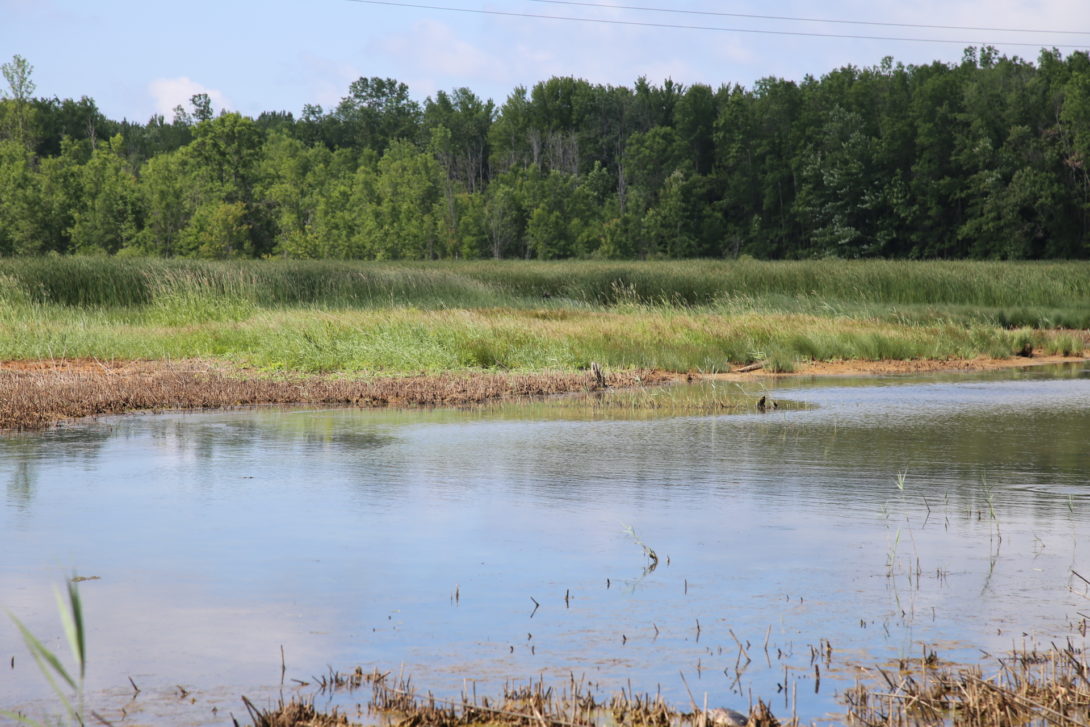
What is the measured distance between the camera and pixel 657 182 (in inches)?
3942

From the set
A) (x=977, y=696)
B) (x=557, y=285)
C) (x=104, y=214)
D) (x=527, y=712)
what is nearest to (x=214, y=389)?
(x=527, y=712)

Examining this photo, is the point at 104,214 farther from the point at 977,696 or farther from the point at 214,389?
the point at 977,696

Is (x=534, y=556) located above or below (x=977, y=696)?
below

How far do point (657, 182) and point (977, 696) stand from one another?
321 ft

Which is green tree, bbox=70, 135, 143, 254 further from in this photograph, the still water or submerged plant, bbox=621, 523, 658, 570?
submerged plant, bbox=621, 523, 658, 570

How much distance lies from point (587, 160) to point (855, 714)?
377 ft

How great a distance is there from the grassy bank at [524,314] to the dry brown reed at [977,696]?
45.3 ft

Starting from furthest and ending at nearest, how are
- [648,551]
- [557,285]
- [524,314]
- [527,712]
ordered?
[557,285], [524,314], [648,551], [527,712]

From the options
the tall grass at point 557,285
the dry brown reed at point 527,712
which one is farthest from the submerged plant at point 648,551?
the tall grass at point 557,285

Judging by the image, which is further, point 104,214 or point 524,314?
point 104,214

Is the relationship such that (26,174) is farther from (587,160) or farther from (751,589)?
(751,589)

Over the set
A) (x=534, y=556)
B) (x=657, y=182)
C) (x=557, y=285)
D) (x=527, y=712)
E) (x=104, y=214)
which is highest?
(x=657, y=182)

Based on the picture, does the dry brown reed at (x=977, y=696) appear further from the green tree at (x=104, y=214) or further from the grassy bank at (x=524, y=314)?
the green tree at (x=104, y=214)

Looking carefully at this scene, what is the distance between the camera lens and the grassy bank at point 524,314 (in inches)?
769
